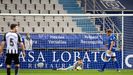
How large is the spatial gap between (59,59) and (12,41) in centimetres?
785

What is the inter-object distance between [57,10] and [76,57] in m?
4.20

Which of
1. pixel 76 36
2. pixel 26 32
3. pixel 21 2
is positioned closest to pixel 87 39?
pixel 76 36

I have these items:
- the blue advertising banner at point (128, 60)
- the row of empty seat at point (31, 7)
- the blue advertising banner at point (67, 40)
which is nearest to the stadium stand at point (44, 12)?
the row of empty seat at point (31, 7)

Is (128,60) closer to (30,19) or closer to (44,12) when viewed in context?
(30,19)

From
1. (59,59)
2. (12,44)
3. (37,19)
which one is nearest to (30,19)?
(37,19)

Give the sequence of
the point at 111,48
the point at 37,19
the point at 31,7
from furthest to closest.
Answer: the point at 31,7
the point at 37,19
the point at 111,48

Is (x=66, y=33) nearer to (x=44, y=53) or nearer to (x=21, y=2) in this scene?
(x=44, y=53)

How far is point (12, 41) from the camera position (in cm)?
1786

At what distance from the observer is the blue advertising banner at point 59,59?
82.5 ft

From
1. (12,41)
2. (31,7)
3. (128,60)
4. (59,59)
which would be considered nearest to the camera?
(12,41)

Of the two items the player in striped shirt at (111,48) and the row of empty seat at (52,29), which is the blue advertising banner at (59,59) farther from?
the row of empty seat at (52,29)

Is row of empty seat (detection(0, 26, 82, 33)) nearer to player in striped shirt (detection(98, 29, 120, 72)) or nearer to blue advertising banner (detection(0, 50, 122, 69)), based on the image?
blue advertising banner (detection(0, 50, 122, 69))

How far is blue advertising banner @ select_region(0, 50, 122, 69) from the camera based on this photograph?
82.5 ft

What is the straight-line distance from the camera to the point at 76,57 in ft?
84.8
